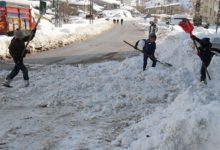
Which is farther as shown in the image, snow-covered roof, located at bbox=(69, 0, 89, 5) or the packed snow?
snow-covered roof, located at bbox=(69, 0, 89, 5)

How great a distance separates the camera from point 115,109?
9.62 m

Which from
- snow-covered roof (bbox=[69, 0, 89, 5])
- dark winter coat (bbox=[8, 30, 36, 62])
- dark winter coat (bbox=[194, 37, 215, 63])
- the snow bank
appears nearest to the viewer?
the snow bank

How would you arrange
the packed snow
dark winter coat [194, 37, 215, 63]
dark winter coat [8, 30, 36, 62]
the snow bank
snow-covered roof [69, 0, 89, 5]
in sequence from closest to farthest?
the snow bank → the packed snow → dark winter coat [194, 37, 215, 63] → dark winter coat [8, 30, 36, 62] → snow-covered roof [69, 0, 89, 5]

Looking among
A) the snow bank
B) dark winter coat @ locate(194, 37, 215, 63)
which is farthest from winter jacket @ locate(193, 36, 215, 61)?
the snow bank

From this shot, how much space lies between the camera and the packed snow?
6113 millimetres

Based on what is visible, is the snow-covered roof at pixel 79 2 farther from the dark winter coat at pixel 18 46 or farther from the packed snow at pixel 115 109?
the dark winter coat at pixel 18 46

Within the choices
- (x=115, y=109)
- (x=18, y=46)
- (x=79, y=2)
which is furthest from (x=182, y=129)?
(x=79, y=2)

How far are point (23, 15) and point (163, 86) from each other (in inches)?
817

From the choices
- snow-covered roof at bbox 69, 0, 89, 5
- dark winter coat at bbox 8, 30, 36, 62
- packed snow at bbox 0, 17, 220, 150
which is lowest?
packed snow at bbox 0, 17, 220, 150

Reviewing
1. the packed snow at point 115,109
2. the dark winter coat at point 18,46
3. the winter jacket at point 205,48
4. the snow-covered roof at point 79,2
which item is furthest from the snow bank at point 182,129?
the snow-covered roof at point 79,2

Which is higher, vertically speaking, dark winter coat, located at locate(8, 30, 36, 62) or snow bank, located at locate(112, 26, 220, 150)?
dark winter coat, located at locate(8, 30, 36, 62)

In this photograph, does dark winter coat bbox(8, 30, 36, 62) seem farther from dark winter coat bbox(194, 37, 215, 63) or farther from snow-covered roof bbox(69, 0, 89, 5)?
snow-covered roof bbox(69, 0, 89, 5)

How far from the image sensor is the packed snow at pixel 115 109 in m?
6.11

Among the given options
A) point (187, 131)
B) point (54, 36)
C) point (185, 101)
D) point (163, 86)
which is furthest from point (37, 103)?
point (54, 36)
